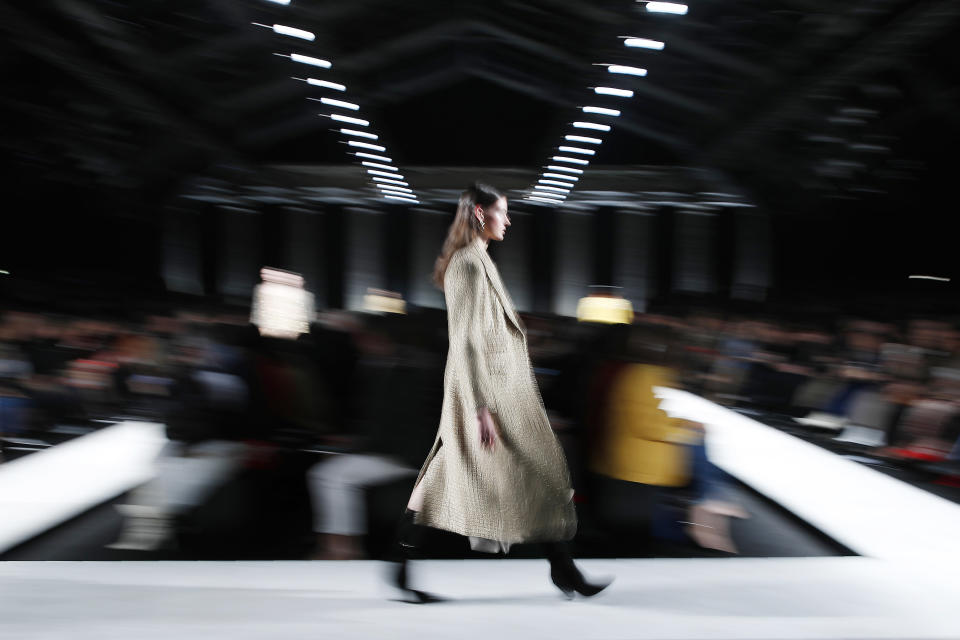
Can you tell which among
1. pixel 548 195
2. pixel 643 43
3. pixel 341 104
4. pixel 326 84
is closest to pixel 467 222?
pixel 643 43

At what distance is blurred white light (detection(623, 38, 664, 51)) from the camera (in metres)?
9.78

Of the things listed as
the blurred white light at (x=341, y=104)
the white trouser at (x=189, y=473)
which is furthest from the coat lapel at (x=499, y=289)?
the blurred white light at (x=341, y=104)

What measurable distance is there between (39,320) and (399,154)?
1006 cm

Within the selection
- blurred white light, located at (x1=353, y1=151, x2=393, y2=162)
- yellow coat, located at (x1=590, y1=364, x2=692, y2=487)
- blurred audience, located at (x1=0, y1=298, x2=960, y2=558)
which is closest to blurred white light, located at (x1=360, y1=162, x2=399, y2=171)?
blurred white light, located at (x1=353, y1=151, x2=393, y2=162)

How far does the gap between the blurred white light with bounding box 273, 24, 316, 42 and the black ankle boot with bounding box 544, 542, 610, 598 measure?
29.0ft

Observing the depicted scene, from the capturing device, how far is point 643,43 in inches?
389

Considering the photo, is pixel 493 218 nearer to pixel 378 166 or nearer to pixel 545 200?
pixel 378 166

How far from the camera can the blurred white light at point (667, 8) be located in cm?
855

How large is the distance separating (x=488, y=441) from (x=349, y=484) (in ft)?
3.91

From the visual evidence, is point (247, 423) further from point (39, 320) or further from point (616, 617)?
point (39, 320)

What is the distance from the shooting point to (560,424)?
3.73 metres

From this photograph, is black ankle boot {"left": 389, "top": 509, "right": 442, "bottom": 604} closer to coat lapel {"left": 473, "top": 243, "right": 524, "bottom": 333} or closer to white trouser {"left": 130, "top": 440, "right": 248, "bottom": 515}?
coat lapel {"left": 473, "top": 243, "right": 524, "bottom": 333}

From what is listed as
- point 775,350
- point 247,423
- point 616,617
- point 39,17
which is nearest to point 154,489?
point 247,423

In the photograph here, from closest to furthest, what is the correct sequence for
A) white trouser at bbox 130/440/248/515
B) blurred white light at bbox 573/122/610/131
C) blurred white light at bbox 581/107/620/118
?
white trouser at bbox 130/440/248/515, blurred white light at bbox 581/107/620/118, blurred white light at bbox 573/122/610/131
